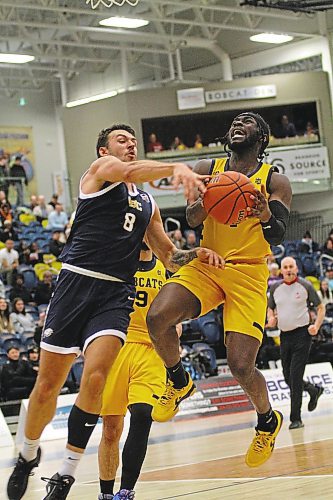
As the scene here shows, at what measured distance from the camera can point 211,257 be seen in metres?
5.80

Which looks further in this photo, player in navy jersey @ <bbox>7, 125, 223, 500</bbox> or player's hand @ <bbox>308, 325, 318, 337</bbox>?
player's hand @ <bbox>308, 325, 318, 337</bbox>

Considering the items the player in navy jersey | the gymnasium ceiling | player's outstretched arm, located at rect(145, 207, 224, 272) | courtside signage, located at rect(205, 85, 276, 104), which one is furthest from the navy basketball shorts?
courtside signage, located at rect(205, 85, 276, 104)

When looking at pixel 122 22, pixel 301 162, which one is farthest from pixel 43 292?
pixel 301 162

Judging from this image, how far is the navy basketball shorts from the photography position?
5.23 meters

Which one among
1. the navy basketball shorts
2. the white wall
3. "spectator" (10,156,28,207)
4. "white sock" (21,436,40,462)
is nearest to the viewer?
the navy basketball shorts

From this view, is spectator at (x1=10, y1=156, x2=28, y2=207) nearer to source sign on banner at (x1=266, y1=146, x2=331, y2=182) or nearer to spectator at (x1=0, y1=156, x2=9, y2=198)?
spectator at (x1=0, y1=156, x2=9, y2=198)

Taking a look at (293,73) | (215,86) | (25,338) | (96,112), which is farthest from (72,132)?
(25,338)

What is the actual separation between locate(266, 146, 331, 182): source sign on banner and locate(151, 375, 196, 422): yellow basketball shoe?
22.3m

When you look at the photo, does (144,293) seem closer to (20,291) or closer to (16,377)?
(16,377)

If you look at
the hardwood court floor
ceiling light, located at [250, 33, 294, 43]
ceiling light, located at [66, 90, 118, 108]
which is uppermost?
ceiling light, located at [250, 33, 294, 43]

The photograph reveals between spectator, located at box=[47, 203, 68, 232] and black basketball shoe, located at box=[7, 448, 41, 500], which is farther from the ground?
spectator, located at box=[47, 203, 68, 232]

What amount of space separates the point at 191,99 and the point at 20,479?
24.8 m

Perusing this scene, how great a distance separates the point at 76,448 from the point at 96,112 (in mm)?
25776

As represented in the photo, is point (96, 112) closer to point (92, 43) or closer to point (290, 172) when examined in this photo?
point (92, 43)
